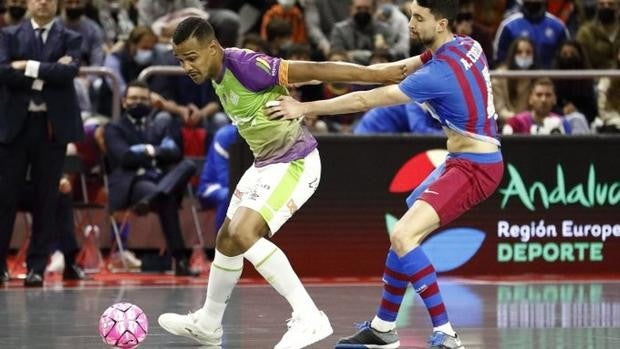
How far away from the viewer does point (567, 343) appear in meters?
9.41

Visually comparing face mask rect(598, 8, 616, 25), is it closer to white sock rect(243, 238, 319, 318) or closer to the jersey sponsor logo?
the jersey sponsor logo

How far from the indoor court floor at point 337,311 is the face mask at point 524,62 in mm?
3015

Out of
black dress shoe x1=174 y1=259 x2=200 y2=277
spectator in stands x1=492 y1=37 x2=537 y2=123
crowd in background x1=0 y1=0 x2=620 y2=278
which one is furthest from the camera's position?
spectator in stands x1=492 y1=37 x2=537 y2=123

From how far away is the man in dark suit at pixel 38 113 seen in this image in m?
13.2

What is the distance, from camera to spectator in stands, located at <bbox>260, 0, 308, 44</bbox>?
57.5 feet

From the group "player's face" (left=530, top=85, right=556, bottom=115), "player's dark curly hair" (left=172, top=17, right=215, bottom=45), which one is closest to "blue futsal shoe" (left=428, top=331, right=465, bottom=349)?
"player's dark curly hair" (left=172, top=17, right=215, bottom=45)

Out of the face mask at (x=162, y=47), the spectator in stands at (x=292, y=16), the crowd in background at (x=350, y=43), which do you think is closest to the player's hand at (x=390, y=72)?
the crowd in background at (x=350, y=43)

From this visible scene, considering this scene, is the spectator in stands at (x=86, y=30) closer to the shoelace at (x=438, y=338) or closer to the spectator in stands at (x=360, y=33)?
the spectator in stands at (x=360, y=33)

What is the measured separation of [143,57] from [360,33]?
8.45 ft

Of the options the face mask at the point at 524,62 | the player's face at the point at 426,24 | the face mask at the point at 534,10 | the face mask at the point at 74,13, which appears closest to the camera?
the player's face at the point at 426,24

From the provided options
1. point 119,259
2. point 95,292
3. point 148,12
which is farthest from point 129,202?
point 148,12

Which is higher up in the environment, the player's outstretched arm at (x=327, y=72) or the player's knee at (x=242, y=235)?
the player's outstretched arm at (x=327, y=72)

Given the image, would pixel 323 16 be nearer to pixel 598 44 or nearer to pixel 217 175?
pixel 598 44

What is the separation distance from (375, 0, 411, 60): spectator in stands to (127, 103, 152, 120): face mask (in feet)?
11.6
